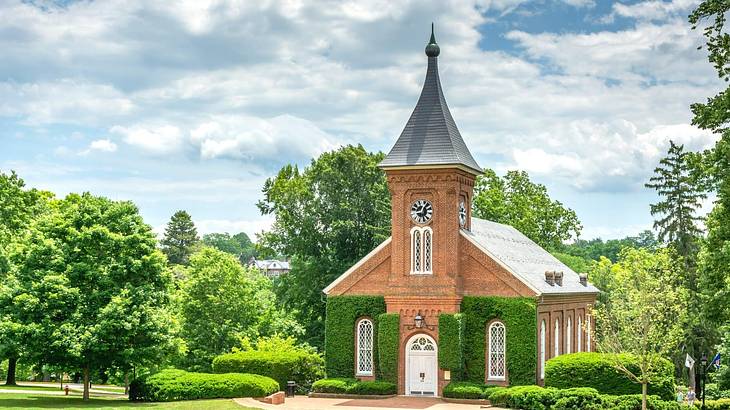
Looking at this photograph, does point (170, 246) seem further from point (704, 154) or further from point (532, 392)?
point (704, 154)

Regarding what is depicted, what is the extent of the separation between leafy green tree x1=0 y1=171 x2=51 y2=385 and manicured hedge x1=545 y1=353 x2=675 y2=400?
22.4 meters

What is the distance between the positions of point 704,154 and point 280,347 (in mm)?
29827

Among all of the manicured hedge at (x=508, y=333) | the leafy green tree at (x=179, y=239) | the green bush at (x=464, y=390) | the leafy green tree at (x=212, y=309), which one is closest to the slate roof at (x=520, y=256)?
the manicured hedge at (x=508, y=333)

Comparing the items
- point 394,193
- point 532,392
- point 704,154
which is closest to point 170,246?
point 394,193

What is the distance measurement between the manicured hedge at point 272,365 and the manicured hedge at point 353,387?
2.05m

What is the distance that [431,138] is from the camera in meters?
44.2

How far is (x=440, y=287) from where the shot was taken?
142 ft

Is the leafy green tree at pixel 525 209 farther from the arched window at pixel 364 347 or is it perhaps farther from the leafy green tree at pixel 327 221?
the arched window at pixel 364 347

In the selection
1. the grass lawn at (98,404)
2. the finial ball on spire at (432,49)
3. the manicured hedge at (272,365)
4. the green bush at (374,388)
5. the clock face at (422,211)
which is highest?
the finial ball on spire at (432,49)

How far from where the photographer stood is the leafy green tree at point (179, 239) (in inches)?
4444

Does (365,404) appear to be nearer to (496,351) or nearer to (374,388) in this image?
(374,388)

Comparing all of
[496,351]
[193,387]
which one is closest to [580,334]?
[496,351]

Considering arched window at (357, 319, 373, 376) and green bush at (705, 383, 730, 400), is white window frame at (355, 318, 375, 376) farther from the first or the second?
green bush at (705, 383, 730, 400)

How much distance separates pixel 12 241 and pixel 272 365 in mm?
18616
